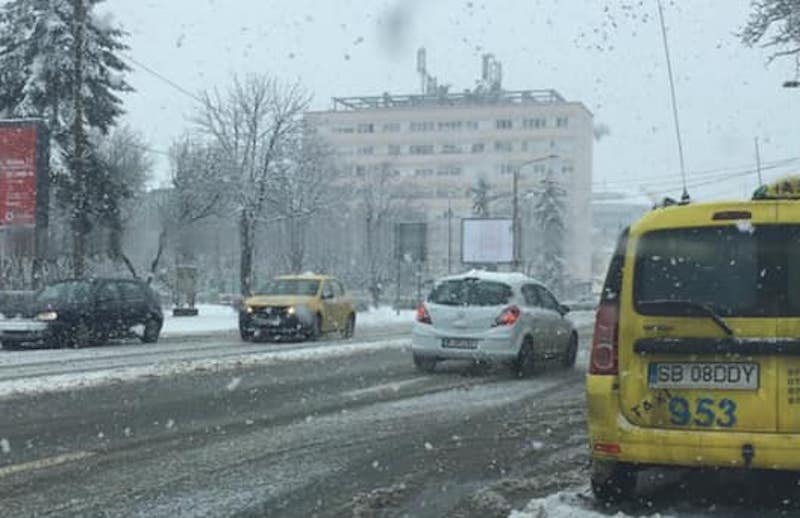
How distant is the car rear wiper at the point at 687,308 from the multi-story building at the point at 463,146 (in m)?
98.4

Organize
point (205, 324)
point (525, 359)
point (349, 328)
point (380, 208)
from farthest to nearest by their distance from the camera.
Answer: point (380, 208) < point (205, 324) < point (349, 328) < point (525, 359)

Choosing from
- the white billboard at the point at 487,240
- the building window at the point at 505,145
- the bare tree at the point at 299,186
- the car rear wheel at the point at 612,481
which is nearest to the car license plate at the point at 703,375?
the car rear wheel at the point at 612,481

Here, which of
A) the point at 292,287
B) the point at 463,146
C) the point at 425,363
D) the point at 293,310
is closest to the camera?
the point at 425,363

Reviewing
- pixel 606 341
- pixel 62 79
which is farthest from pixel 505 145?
pixel 606 341

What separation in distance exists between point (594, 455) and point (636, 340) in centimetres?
80

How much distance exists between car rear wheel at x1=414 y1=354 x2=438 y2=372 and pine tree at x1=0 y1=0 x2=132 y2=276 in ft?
72.0

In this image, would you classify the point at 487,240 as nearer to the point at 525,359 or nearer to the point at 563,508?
the point at 525,359

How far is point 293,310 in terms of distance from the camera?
2322cm

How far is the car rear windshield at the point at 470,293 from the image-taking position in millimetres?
15289

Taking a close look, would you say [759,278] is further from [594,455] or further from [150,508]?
[150,508]

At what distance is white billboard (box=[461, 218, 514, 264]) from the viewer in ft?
214

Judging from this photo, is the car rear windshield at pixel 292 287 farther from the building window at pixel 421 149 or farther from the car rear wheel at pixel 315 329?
the building window at pixel 421 149

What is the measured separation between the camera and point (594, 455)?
21.5 ft

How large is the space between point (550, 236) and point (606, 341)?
80475 millimetres
